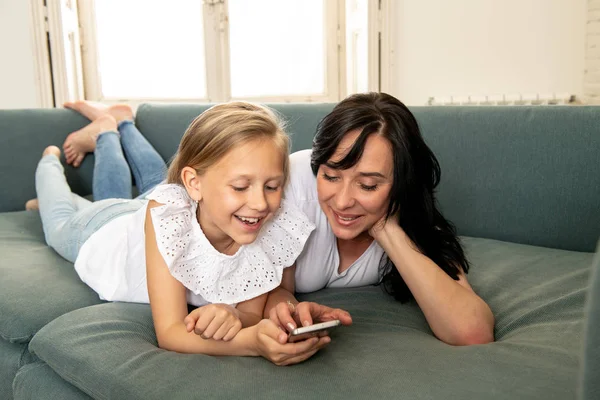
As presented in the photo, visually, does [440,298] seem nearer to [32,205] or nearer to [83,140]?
[83,140]

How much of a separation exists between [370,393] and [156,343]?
0.57m

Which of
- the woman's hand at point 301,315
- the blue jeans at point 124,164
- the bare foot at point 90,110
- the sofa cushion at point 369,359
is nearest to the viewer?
the sofa cushion at point 369,359

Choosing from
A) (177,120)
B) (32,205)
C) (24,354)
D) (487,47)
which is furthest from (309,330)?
(487,47)

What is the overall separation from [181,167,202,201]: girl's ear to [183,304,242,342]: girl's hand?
31cm

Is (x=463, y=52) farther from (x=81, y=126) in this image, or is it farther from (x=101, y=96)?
(x=101, y=96)

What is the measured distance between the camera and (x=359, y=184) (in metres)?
1.45

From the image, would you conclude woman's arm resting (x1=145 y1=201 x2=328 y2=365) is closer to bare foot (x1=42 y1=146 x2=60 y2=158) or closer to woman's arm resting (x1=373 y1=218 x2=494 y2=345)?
woman's arm resting (x1=373 y1=218 x2=494 y2=345)

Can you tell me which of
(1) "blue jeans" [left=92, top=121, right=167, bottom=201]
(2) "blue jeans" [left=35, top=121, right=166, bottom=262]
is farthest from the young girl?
(1) "blue jeans" [left=92, top=121, right=167, bottom=201]

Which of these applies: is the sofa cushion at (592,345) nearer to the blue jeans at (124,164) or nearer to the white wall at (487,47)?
the blue jeans at (124,164)

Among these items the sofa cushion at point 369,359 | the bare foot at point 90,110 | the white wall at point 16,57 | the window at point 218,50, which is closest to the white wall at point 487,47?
the window at point 218,50

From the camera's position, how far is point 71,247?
202 cm

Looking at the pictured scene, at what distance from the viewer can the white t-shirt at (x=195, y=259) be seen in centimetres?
144

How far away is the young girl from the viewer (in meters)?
1.26

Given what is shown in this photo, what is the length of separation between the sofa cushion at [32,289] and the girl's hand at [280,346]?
0.70 meters
